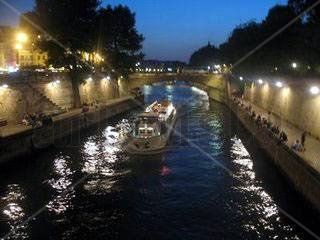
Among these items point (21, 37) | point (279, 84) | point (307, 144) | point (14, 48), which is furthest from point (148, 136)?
point (14, 48)

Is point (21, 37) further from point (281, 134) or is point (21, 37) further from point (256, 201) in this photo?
point (256, 201)

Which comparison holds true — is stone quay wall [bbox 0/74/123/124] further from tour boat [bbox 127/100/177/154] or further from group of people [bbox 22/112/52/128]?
tour boat [bbox 127/100/177/154]

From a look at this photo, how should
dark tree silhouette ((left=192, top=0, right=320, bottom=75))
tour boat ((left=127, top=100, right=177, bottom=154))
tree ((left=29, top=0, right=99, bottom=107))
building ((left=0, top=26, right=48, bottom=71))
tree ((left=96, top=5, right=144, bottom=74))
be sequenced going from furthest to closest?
tree ((left=96, top=5, right=144, bottom=74)) → building ((left=0, top=26, right=48, bottom=71)) → tree ((left=29, top=0, right=99, bottom=107)) → dark tree silhouette ((left=192, top=0, right=320, bottom=75)) → tour boat ((left=127, top=100, right=177, bottom=154))

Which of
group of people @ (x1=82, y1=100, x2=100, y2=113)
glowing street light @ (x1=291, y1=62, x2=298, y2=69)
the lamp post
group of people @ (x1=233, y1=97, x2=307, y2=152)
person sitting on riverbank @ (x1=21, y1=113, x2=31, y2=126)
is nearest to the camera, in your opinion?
group of people @ (x1=233, y1=97, x2=307, y2=152)

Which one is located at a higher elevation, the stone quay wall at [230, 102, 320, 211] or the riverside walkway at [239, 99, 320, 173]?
the riverside walkway at [239, 99, 320, 173]

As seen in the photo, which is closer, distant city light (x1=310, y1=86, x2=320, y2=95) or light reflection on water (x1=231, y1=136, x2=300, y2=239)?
light reflection on water (x1=231, y1=136, x2=300, y2=239)

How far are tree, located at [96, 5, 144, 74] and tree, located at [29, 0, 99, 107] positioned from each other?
2216 cm

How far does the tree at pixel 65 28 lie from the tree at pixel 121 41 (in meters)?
22.2

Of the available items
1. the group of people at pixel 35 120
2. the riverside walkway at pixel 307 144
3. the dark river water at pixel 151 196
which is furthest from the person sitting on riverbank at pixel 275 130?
the group of people at pixel 35 120

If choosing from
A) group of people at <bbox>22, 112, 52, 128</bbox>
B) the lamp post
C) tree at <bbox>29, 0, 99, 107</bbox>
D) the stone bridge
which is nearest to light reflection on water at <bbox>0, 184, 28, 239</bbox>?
group of people at <bbox>22, 112, 52, 128</bbox>

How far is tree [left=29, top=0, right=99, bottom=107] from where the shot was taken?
6431cm

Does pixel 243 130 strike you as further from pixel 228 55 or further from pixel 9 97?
pixel 228 55

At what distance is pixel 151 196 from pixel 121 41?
7237cm

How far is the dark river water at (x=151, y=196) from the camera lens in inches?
1081
